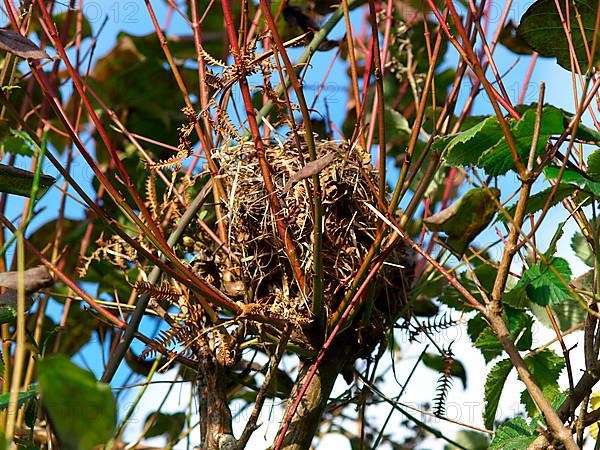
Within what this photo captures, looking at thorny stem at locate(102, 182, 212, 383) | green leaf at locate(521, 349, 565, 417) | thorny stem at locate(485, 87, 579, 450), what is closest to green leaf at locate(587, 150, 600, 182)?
thorny stem at locate(485, 87, 579, 450)

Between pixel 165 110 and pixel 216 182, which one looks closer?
pixel 216 182

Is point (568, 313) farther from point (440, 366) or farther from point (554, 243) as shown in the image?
point (554, 243)

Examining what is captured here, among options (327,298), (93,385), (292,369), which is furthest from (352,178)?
(93,385)

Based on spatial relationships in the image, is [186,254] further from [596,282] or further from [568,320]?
[568,320]

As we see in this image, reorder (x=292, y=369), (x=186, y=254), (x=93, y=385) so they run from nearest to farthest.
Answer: (x=93, y=385)
(x=186, y=254)
(x=292, y=369)

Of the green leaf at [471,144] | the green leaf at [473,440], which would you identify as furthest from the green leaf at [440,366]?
the green leaf at [471,144]

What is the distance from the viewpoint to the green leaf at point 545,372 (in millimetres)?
1273

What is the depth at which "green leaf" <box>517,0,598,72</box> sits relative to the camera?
1.12 metres

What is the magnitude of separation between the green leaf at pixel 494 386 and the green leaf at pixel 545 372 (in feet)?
0.19

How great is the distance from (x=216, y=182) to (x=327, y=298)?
0.88ft

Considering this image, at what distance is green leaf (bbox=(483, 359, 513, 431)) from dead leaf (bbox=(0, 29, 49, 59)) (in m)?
0.84

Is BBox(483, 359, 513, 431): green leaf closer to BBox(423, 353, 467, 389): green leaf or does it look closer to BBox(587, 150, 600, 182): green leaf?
BBox(587, 150, 600, 182): green leaf

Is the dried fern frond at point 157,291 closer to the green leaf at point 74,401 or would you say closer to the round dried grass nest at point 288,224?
the round dried grass nest at point 288,224

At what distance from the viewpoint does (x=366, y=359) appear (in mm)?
1324
